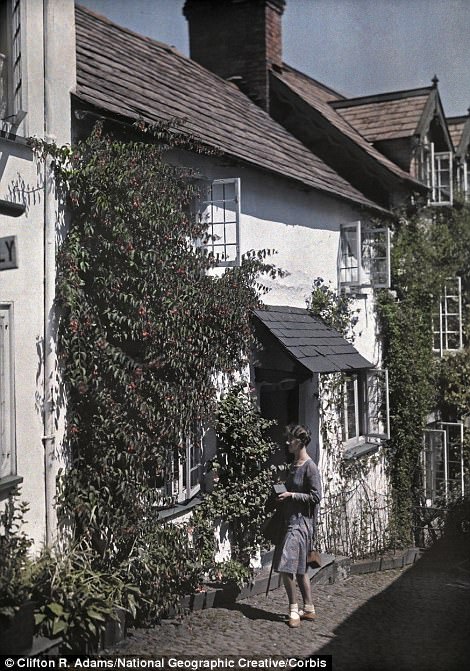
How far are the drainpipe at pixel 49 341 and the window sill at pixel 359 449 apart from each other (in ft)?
20.5

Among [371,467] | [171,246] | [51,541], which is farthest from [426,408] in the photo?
[51,541]

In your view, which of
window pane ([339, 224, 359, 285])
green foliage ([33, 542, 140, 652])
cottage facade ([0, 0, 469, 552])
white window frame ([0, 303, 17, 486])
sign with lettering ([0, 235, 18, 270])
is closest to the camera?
sign with lettering ([0, 235, 18, 270])

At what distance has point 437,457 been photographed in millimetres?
16234

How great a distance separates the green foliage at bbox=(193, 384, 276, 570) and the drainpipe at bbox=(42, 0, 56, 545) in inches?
91.6

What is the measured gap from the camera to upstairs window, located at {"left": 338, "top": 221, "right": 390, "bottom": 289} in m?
13.1

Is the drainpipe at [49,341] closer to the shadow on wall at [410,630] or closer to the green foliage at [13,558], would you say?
the green foliage at [13,558]

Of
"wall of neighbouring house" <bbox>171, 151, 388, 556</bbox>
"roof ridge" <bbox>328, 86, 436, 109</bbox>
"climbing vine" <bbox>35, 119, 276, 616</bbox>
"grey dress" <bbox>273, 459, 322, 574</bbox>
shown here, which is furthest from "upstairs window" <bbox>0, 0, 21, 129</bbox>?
"roof ridge" <bbox>328, 86, 436, 109</bbox>

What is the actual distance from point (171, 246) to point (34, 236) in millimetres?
1579

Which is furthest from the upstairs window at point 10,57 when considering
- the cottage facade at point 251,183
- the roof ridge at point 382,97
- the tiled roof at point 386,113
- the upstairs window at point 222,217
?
the roof ridge at point 382,97

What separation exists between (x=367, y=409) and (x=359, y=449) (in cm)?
85

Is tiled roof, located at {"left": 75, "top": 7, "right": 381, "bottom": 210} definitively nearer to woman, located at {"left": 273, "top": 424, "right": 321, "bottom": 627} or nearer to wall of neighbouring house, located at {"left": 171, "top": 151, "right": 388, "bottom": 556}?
wall of neighbouring house, located at {"left": 171, "top": 151, "right": 388, "bottom": 556}

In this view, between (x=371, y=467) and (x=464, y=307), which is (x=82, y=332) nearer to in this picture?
(x=371, y=467)

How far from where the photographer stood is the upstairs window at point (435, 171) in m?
16.2

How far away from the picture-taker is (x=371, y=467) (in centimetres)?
1369
